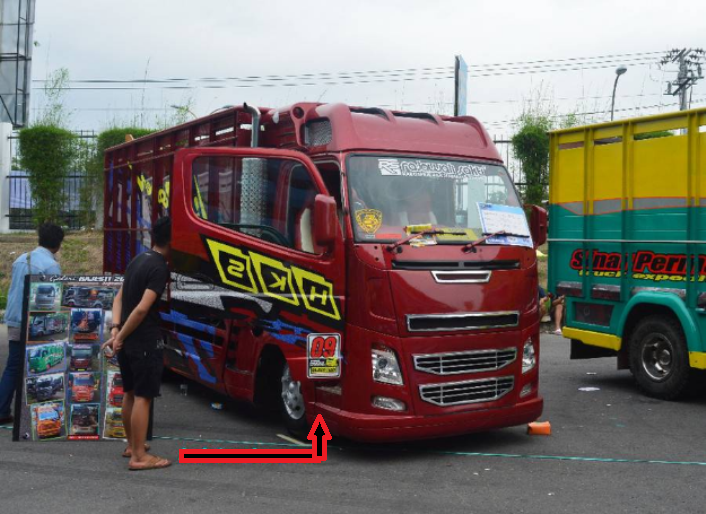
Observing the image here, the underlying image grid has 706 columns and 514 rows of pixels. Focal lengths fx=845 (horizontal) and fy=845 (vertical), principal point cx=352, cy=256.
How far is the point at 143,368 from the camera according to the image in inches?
243

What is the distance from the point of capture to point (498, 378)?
6.67 metres

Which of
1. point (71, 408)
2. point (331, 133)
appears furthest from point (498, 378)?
point (71, 408)

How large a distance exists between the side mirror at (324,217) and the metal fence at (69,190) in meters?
16.0

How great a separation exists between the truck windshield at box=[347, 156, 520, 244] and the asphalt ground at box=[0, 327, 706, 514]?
173 centimetres

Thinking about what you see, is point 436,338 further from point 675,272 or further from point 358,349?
Answer: point 675,272

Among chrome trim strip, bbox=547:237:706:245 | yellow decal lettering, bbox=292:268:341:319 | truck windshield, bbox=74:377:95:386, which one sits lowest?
truck windshield, bbox=74:377:95:386

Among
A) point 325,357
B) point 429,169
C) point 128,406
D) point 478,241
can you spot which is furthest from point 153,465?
point 429,169

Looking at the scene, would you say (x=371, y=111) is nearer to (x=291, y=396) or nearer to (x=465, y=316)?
(x=465, y=316)

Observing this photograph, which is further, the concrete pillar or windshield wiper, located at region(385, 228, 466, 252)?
the concrete pillar

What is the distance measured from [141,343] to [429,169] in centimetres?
267

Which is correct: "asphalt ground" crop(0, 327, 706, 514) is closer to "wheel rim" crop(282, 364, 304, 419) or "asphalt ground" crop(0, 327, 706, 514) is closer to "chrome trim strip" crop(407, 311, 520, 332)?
"wheel rim" crop(282, 364, 304, 419)

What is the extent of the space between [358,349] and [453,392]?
82cm

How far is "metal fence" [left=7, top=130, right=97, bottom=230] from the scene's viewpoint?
20.9 metres

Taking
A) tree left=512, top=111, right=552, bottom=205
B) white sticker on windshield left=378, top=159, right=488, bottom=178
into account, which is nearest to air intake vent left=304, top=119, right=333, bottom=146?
white sticker on windshield left=378, top=159, right=488, bottom=178
